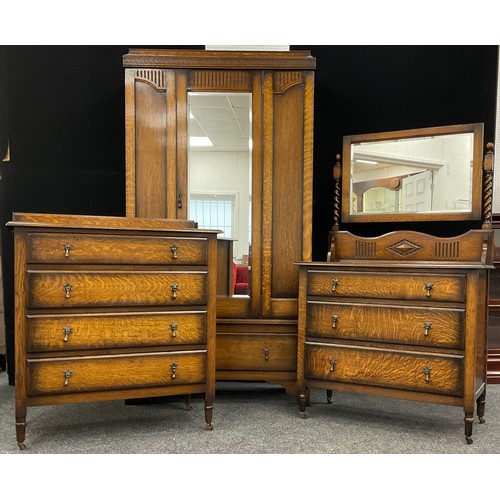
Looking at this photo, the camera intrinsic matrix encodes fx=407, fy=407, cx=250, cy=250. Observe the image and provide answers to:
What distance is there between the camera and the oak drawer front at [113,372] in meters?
2.18

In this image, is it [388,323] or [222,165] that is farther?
[222,165]

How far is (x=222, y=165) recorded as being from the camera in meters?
2.86

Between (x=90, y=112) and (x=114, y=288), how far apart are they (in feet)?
5.89

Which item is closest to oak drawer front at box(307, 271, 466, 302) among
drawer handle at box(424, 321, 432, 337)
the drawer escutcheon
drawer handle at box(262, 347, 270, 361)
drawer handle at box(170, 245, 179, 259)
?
drawer handle at box(424, 321, 432, 337)

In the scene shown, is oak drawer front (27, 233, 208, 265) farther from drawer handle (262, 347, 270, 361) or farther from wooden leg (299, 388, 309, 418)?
wooden leg (299, 388, 309, 418)

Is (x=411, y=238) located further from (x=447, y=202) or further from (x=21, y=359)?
(x=21, y=359)

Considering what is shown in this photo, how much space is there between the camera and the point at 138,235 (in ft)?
7.64

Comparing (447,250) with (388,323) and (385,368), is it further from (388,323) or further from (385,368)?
(385,368)

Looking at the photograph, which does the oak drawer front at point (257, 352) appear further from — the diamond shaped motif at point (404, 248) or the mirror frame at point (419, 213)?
the mirror frame at point (419, 213)

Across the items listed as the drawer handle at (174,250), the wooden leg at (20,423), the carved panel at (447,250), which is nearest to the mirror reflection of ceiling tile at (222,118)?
the drawer handle at (174,250)

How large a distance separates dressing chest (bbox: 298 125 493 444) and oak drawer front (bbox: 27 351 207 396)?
0.78 meters

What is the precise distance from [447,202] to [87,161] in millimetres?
2831

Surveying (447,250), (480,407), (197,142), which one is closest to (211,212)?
(197,142)

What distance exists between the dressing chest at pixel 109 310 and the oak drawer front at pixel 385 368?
725 mm
